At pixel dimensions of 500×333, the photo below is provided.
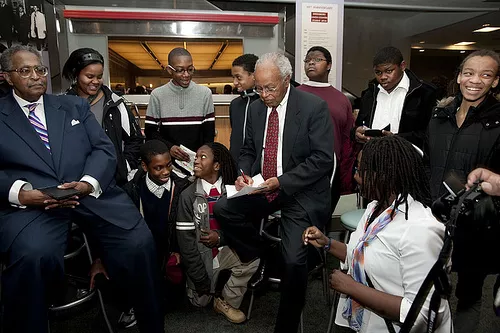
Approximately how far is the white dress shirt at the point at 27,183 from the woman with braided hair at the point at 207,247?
0.62 meters

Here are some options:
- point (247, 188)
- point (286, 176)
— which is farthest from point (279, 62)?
point (247, 188)

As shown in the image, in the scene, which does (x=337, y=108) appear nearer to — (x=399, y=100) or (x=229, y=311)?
(x=399, y=100)

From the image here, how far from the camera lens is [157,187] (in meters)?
2.64

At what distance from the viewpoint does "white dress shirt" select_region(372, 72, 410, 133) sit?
2.86 m

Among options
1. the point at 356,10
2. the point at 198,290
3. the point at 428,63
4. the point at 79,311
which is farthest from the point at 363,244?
the point at 428,63

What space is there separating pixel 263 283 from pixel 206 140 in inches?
53.4

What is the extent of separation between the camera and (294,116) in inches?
90.7

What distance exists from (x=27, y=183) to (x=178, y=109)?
1475 mm

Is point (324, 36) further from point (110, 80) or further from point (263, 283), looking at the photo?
point (263, 283)

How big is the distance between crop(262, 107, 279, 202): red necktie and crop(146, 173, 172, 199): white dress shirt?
72 cm

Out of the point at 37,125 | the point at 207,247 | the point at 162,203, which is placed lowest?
the point at 207,247

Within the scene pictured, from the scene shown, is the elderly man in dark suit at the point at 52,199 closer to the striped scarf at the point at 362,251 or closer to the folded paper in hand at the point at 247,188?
the folded paper in hand at the point at 247,188

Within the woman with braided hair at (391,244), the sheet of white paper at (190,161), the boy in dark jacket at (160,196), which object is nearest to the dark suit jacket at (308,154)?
the woman with braided hair at (391,244)

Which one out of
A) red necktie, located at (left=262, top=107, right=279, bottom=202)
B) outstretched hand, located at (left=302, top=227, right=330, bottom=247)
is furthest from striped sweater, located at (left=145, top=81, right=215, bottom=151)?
outstretched hand, located at (left=302, top=227, right=330, bottom=247)
